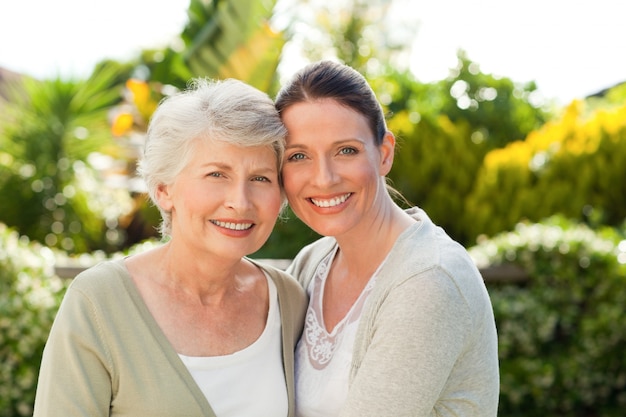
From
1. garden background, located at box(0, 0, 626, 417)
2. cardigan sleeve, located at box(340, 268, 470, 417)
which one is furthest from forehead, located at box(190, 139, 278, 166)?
garden background, located at box(0, 0, 626, 417)

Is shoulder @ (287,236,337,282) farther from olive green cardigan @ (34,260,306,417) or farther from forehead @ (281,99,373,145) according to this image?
olive green cardigan @ (34,260,306,417)

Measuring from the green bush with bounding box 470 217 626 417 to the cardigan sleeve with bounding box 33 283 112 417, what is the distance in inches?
128

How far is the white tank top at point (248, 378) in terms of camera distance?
95.2 inches

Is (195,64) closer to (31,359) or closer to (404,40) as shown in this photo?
(31,359)

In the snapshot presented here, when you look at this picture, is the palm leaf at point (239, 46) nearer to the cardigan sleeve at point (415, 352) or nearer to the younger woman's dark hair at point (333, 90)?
the younger woman's dark hair at point (333, 90)

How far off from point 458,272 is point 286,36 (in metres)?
5.86

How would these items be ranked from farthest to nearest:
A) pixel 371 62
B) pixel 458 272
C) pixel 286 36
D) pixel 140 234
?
pixel 371 62 < pixel 140 234 < pixel 286 36 < pixel 458 272

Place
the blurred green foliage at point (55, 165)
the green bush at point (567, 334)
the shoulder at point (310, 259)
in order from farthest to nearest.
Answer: the blurred green foliage at point (55, 165)
the green bush at point (567, 334)
the shoulder at point (310, 259)

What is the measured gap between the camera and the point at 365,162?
255 cm

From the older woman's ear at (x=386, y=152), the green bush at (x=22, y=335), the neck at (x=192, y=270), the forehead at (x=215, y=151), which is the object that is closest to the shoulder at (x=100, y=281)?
the neck at (x=192, y=270)

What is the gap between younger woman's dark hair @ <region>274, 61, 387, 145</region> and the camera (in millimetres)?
2510

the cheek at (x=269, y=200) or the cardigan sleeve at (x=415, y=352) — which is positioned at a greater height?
the cheek at (x=269, y=200)

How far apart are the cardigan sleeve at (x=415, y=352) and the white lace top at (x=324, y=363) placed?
10.2 inches

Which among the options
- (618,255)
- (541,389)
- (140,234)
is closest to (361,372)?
(541,389)
